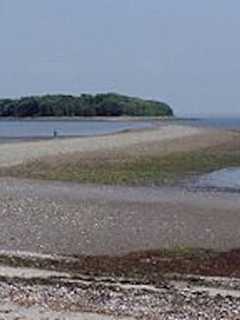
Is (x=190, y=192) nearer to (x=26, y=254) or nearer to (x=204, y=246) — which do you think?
(x=204, y=246)

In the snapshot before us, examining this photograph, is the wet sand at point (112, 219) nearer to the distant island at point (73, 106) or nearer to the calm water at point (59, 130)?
the calm water at point (59, 130)

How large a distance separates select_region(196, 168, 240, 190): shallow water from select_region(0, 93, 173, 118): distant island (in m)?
136

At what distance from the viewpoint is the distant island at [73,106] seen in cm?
17375

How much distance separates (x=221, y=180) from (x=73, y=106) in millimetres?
144641

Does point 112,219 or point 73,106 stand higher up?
point 112,219

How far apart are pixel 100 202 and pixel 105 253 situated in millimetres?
7953

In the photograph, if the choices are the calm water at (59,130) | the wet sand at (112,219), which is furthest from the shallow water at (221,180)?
the calm water at (59,130)

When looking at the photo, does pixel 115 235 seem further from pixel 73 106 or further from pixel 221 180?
pixel 73 106

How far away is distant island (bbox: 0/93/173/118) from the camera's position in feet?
570

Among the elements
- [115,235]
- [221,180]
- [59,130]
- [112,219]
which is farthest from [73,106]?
[115,235]

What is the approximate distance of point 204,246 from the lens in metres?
16.7

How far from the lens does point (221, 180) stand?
32469 millimetres

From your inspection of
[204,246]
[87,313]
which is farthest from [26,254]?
[87,313]

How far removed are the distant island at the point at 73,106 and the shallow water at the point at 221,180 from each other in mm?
135980
